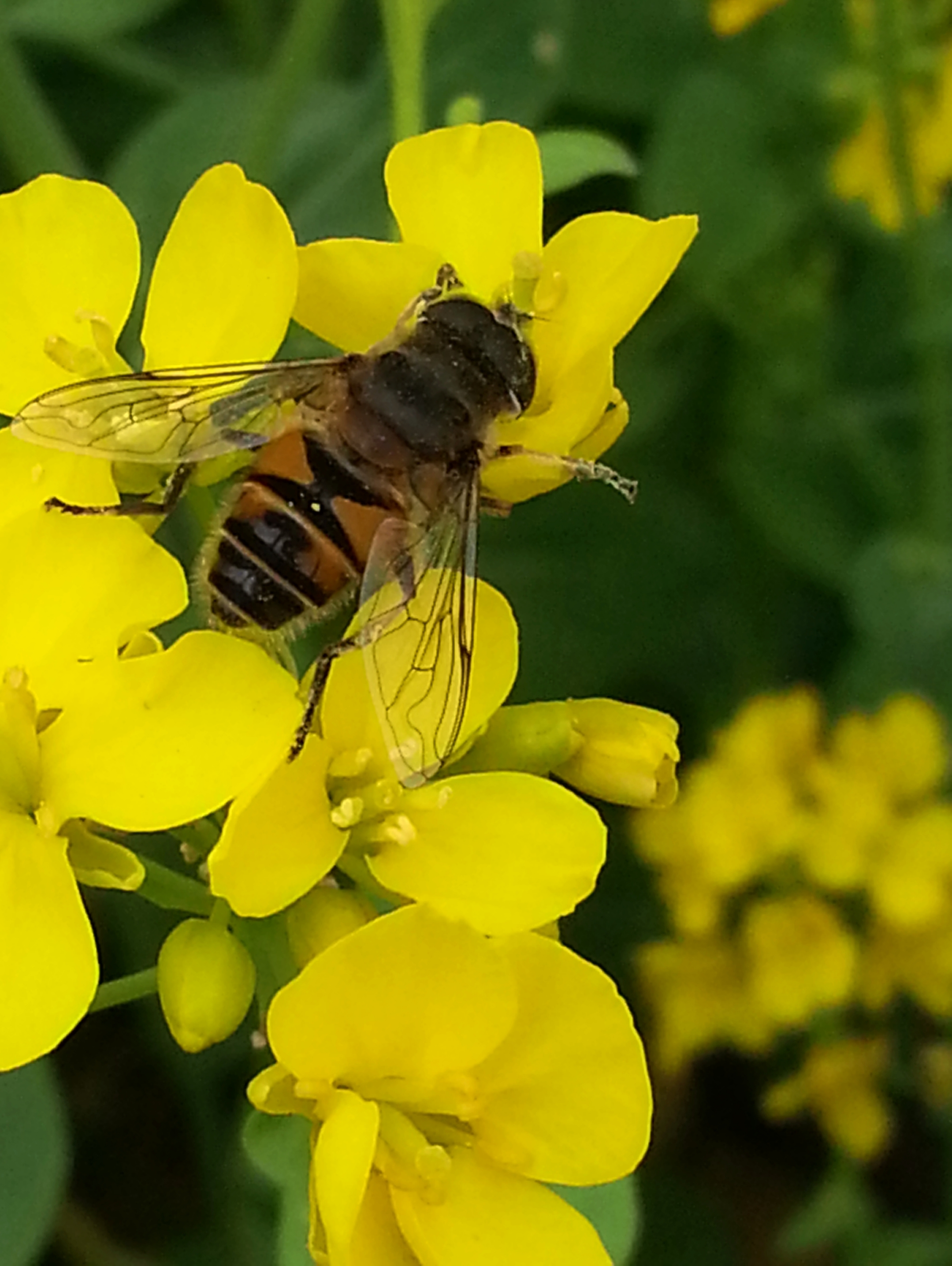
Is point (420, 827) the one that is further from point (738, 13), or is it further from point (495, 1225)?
point (738, 13)

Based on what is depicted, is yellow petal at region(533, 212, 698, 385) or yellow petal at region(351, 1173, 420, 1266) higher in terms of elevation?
yellow petal at region(533, 212, 698, 385)

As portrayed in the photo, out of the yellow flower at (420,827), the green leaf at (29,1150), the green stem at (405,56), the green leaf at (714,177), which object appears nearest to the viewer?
the yellow flower at (420,827)

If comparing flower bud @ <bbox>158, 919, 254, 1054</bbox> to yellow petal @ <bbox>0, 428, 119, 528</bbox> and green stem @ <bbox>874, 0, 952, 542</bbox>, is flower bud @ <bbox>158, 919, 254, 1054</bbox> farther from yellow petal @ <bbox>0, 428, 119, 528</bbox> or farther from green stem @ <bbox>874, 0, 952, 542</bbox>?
green stem @ <bbox>874, 0, 952, 542</bbox>

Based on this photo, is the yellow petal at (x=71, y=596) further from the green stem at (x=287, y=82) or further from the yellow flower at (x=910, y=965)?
the yellow flower at (x=910, y=965)

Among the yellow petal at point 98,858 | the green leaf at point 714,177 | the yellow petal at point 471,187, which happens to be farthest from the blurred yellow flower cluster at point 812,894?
the yellow petal at point 98,858

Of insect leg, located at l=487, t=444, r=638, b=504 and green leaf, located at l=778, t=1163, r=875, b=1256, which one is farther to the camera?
green leaf, located at l=778, t=1163, r=875, b=1256

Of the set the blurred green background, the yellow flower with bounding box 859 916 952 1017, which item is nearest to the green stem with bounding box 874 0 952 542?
the blurred green background
